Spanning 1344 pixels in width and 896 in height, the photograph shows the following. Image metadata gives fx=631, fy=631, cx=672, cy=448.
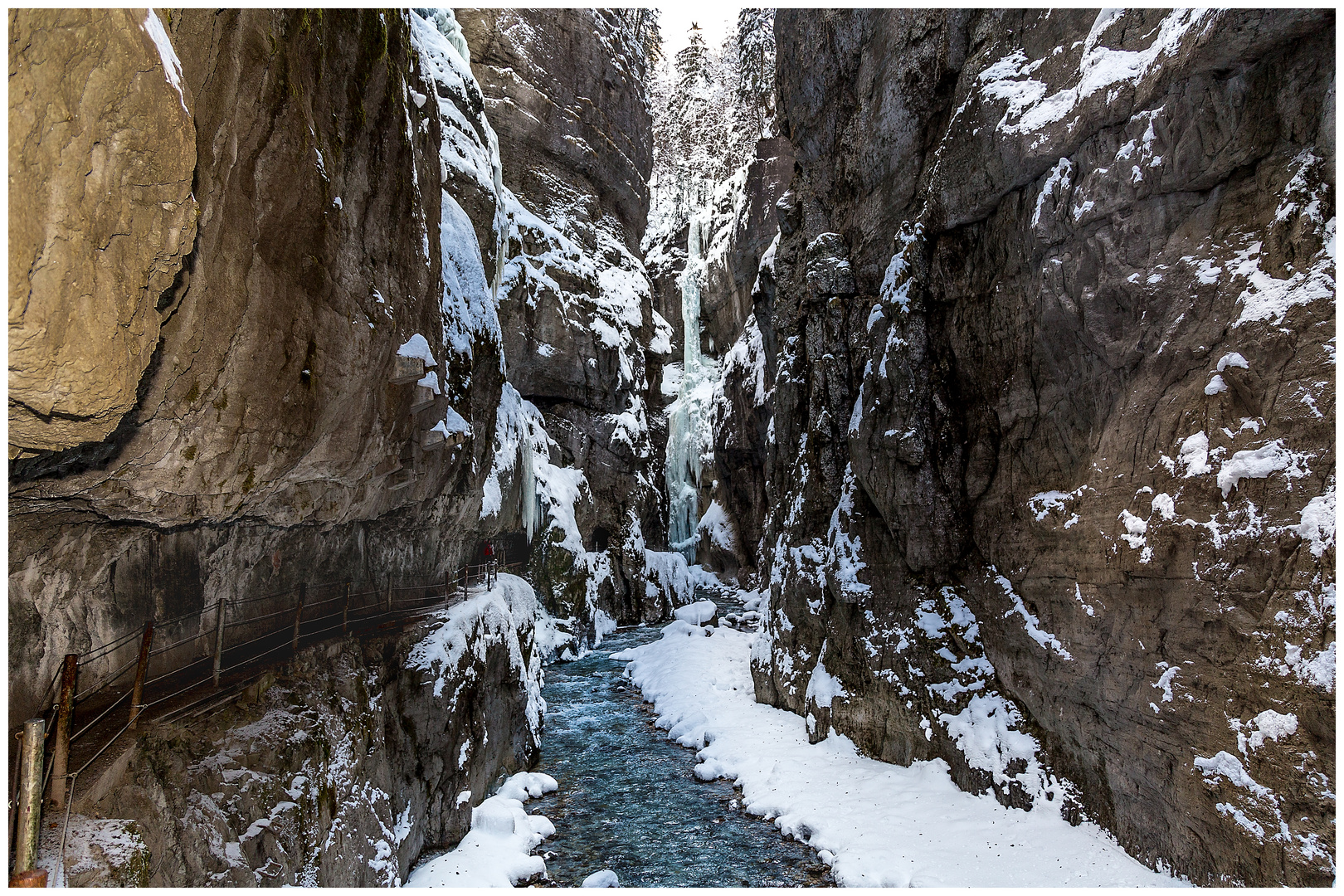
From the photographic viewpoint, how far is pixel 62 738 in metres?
4.99

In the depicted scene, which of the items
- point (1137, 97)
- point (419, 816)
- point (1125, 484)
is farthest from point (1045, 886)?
point (1137, 97)

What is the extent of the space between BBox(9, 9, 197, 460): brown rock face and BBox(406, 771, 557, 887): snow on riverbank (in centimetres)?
867

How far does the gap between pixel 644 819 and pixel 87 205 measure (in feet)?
44.0

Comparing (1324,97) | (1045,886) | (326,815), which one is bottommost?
(1045,886)

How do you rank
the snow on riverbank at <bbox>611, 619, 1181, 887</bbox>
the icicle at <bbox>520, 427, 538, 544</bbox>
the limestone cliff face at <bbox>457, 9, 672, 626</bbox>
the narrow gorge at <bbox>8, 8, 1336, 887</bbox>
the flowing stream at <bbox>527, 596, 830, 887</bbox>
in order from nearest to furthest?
1. the narrow gorge at <bbox>8, 8, 1336, 887</bbox>
2. the snow on riverbank at <bbox>611, 619, 1181, 887</bbox>
3. the flowing stream at <bbox>527, 596, 830, 887</bbox>
4. the icicle at <bbox>520, 427, 538, 544</bbox>
5. the limestone cliff face at <bbox>457, 9, 672, 626</bbox>

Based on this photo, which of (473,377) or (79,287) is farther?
(473,377)

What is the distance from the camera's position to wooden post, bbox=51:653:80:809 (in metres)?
4.93

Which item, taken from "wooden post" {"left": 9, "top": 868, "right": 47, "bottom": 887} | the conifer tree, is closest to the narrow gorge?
"wooden post" {"left": 9, "top": 868, "right": 47, "bottom": 887}

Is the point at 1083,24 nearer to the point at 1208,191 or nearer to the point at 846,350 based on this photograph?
the point at 1208,191

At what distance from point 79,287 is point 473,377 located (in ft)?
38.5

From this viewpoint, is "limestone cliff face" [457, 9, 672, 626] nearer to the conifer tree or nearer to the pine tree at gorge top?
the conifer tree

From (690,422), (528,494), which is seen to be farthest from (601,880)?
(690,422)

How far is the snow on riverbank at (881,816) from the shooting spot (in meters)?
9.52

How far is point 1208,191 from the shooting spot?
841cm
